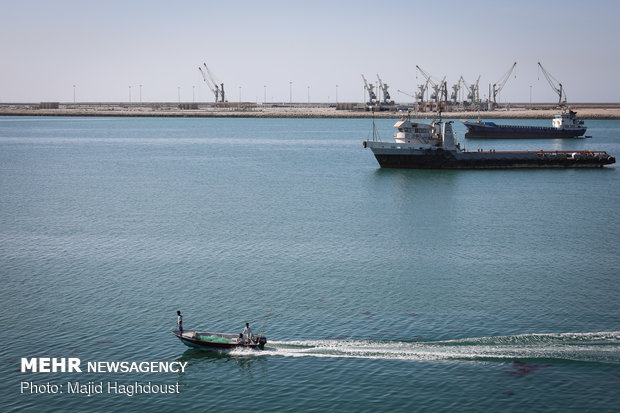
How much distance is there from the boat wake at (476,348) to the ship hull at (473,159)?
92.6m

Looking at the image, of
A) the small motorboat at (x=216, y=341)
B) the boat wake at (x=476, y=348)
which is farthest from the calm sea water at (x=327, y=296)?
the small motorboat at (x=216, y=341)

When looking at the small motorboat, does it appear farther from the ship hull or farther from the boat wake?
the ship hull

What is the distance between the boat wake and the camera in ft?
149

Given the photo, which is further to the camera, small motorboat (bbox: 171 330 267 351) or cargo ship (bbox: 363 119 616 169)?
cargo ship (bbox: 363 119 616 169)

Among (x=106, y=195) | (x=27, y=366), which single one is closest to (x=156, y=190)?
(x=106, y=195)

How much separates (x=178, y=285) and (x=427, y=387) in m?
28.3

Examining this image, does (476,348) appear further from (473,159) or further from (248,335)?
(473,159)

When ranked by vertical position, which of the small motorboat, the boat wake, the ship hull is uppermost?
the ship hull

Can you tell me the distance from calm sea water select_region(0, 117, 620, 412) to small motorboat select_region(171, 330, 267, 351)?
2.55 feet

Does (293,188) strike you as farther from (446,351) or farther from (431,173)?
(446,351)

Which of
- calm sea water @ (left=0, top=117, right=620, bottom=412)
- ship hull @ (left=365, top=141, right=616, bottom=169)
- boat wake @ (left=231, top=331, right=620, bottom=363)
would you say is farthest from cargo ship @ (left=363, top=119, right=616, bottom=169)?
boat wake @ (left=231, top=331, right=620, bottom=363)

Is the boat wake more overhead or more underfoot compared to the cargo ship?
more underfoot

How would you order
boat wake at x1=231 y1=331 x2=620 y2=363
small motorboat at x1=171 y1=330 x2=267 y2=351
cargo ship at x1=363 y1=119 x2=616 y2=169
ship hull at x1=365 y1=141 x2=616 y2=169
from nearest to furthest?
boat wake at x1=231 y1=331 x2=620 y2=363 → small motorboat at x1=171 y1=330 x2=267 y2=351 → cargo ship at x1=363 y1=119 x2=616 y2=169 → ship hull at x1=365 y1=141 x2=616 y2=169

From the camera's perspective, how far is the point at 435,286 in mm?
61375
